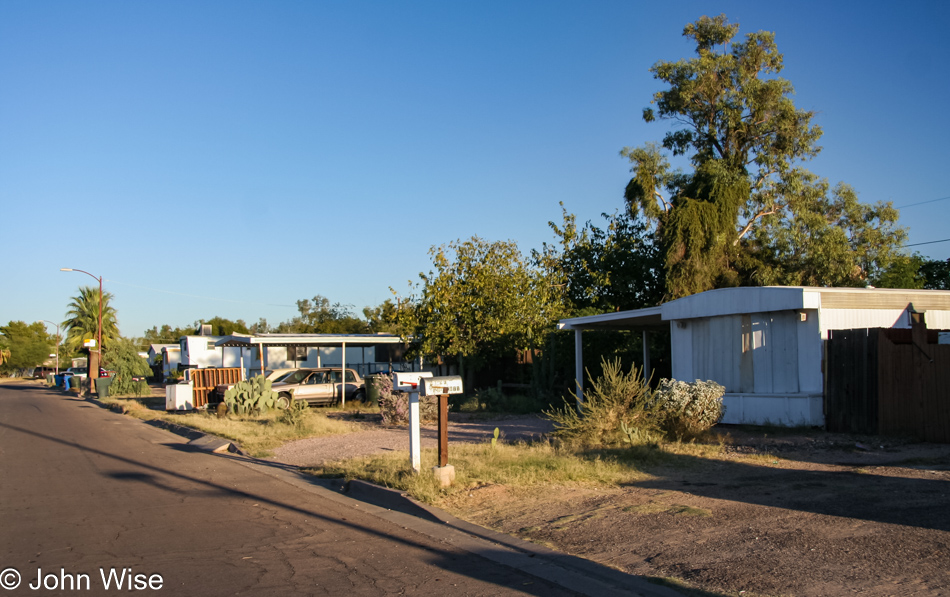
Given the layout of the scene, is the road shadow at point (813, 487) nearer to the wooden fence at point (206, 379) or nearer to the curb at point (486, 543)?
the curb at point (486, 543)

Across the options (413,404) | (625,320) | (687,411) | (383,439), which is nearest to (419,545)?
(413,404)

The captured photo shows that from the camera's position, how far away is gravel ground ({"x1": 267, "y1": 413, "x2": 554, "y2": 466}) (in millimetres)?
13059

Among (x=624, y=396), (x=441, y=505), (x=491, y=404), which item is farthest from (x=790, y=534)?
(x=491, y=404)

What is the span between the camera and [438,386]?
29.9 ft

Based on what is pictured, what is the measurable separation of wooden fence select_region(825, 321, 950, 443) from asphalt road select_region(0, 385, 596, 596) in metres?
8.83

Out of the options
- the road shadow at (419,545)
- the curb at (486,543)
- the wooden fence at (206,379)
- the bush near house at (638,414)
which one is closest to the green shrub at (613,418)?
the bush near house at (638,414)

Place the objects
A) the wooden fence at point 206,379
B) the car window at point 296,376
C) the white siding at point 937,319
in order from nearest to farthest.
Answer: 1. the white siding at point 937,319
2. the car window at point 296,376
3. the wooden fence at point 206,379

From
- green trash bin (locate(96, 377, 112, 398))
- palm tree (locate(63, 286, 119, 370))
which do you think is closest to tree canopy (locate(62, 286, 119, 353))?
palm tree (locate(63, 286, 119, 370))

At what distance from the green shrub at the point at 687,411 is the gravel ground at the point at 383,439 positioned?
278 cm

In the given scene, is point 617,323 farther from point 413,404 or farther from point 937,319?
point 413,404

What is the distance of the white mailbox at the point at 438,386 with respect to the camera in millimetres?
9109

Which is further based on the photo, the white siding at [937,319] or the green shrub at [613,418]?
the white siding at [937,319]

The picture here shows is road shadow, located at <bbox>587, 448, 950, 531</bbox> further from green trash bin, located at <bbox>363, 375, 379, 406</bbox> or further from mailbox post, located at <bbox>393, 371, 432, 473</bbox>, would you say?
green trash bin, located at <bbox>363, 375, 379, 406</bbox>

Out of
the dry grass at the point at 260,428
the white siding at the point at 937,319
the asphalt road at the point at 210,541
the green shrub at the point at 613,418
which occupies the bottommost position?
the dry grass at the point at 260,428
